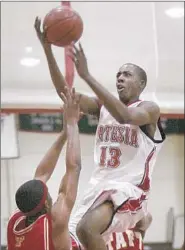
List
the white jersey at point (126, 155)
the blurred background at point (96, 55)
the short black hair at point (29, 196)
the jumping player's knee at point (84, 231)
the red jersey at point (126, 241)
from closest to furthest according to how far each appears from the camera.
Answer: the short black hair at point (29, 196) → the jumping player's knee at point (84, 231) → the white jersey at point (126, 155) → the red jersey at point (126, 241) → the blurred background at point (96, 55)

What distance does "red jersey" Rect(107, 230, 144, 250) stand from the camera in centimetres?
395

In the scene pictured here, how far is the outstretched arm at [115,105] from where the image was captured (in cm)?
315

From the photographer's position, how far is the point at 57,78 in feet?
11.9

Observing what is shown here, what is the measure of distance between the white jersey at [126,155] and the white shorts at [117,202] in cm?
5

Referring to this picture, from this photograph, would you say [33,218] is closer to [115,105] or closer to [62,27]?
[115,105]

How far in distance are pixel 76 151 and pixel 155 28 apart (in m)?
3.91

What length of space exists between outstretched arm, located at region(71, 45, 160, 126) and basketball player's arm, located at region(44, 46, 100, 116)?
1.05 ft

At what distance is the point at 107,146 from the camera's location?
12.1ft

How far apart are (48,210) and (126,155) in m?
0.79

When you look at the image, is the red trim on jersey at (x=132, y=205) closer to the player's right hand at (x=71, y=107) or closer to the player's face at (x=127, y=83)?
the player's face at (x=127, y=83)

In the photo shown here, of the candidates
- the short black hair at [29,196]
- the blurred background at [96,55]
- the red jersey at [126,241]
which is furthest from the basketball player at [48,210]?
the blurred background at [96,55]

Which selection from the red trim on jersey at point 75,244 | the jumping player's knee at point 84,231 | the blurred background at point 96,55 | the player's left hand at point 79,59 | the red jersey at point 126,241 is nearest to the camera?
the player's left hand at point 79,59

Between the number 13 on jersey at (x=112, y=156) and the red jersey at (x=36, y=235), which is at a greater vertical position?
the number 13 on jersey at (x=112, y=156)

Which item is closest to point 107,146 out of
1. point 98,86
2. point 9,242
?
point 98,86
